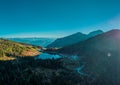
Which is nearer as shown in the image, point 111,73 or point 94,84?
point 94,84

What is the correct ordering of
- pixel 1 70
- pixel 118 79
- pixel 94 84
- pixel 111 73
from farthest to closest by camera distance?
1. pixel 1 70
2. pixel 111 73
3. pixel 118 79
4. pixel 94 84

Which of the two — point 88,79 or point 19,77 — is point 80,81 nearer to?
point 88,79

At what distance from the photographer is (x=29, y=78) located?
543ft

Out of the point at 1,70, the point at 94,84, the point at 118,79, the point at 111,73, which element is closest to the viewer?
the point at 94,84

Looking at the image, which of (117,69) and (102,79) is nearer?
(102,79)

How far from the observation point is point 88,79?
166750 millimetres

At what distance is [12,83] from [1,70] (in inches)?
1869

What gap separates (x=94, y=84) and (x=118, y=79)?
21373 mm

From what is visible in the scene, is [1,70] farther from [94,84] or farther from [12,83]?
[94,84]

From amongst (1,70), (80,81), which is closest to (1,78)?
(1,70)

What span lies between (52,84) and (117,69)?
64082mm

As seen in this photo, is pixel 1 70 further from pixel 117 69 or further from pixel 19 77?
pixel 117 69

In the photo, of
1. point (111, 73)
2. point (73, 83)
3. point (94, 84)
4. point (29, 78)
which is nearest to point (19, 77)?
point (29, 78)

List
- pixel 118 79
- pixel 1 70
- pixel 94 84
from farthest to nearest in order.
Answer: pixel 1 70 < pixel 118 79 < pixel 94 84
